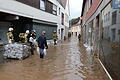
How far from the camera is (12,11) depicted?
18.0 metres

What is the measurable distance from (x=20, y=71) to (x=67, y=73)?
2.02 meters

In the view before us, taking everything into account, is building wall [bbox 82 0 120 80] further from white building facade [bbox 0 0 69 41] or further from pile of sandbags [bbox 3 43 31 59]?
white building facade [bbox 0 0 69 41]

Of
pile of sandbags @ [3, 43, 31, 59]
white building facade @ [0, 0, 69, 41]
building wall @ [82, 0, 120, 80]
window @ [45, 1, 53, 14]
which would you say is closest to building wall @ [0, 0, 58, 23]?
white building facade @ [0, 0, 69, 41]

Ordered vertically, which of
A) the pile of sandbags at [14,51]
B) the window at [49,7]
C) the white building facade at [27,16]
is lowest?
the pile of sandbags at [14,51]

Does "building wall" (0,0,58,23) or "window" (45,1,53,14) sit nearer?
"building wall" (0,0,58,23)

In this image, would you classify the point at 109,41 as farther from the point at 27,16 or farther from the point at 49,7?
the point at 49,7

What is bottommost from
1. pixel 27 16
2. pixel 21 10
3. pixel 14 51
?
pixel 14 51

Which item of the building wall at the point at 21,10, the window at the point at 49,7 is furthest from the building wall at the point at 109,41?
the window at the point at 49,7

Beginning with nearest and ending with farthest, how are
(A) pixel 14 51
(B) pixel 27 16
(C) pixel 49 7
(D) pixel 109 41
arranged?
(D) pixel 109 41, (A) pixel 14 51, (B) pixel 27 16, (C) pixel 49 7

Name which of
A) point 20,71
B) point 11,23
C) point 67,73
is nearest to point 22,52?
point 20,71

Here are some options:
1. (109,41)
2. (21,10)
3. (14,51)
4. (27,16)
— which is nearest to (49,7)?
(27,16)

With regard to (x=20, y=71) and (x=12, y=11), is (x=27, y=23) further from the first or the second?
(x=20, y=71)

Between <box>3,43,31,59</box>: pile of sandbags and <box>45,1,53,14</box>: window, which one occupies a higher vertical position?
<box>45,1,53,14</box>: window

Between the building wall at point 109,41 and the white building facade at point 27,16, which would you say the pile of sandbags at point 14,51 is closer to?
the building wall at point 109,41
